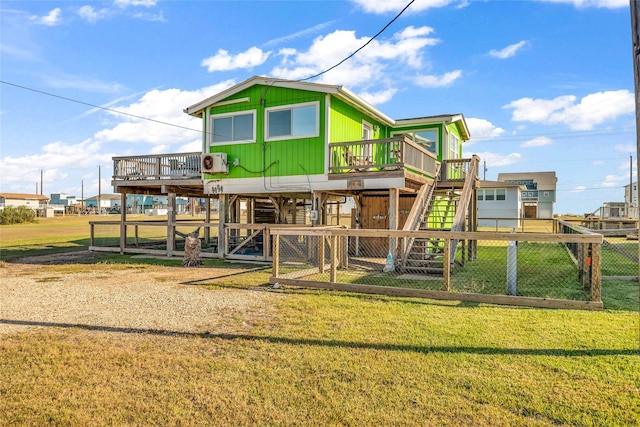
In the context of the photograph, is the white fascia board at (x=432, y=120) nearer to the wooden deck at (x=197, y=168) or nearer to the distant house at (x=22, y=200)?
the wooden deck at (x=197, y=168)

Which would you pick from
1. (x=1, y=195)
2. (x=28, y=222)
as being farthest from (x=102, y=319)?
(x=1, y=195)

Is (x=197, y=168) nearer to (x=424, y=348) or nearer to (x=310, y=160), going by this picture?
(x=310, y=160)

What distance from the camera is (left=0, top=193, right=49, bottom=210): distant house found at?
238ft

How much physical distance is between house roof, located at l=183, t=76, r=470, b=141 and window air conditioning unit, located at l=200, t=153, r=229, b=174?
1967mm

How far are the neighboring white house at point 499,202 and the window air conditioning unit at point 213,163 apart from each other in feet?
95.1

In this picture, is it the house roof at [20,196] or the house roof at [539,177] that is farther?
the house roof at [20,196]

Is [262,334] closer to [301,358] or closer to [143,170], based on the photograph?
[301,358]

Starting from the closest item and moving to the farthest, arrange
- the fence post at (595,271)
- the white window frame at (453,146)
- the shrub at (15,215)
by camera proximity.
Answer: the fence post at (595,271), the white window frame at (453,146), the shrub at (15,215)

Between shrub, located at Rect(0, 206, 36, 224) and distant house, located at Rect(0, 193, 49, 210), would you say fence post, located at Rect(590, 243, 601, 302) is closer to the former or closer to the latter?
shrub, located at Rect(0, 206, 36, 224)

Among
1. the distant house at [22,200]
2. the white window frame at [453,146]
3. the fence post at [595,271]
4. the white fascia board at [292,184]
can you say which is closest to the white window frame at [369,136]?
the white fascia board at [292,184]

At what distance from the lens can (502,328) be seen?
577 cm

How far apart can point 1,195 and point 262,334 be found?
87.7 metres

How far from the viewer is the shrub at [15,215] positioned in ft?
134

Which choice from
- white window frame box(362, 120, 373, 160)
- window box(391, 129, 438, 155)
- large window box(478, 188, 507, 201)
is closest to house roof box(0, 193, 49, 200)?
large window box(478, 188, 507, 201)
